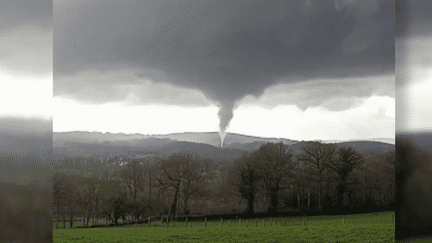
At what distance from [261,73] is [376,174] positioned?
4.39m

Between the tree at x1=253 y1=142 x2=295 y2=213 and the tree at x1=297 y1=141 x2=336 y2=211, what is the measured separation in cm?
43

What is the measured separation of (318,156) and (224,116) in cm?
281

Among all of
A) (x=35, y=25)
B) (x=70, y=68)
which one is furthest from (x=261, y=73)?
(x=35, y=25)

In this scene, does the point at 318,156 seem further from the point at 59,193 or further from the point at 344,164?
the point at 59,193

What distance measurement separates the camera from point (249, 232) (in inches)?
237

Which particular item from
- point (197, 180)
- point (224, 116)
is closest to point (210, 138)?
point (224, 116)

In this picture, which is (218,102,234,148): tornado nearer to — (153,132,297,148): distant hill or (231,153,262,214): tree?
(153,132,297,148): distant hill

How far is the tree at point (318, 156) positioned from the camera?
7145 millimetres

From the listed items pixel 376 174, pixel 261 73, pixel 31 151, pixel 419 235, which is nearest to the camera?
pixel 419 235

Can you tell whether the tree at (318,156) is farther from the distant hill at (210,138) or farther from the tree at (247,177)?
the distant hill at (210,138)

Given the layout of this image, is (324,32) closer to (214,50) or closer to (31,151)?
(214,50)

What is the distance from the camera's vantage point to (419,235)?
2477 millimetres

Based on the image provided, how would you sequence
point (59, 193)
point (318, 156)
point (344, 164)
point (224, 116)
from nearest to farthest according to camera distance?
point (59, 193), point (224, 116), point (318, 156), point (344, 164)

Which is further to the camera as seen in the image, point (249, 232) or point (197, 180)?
point (197, 180)
